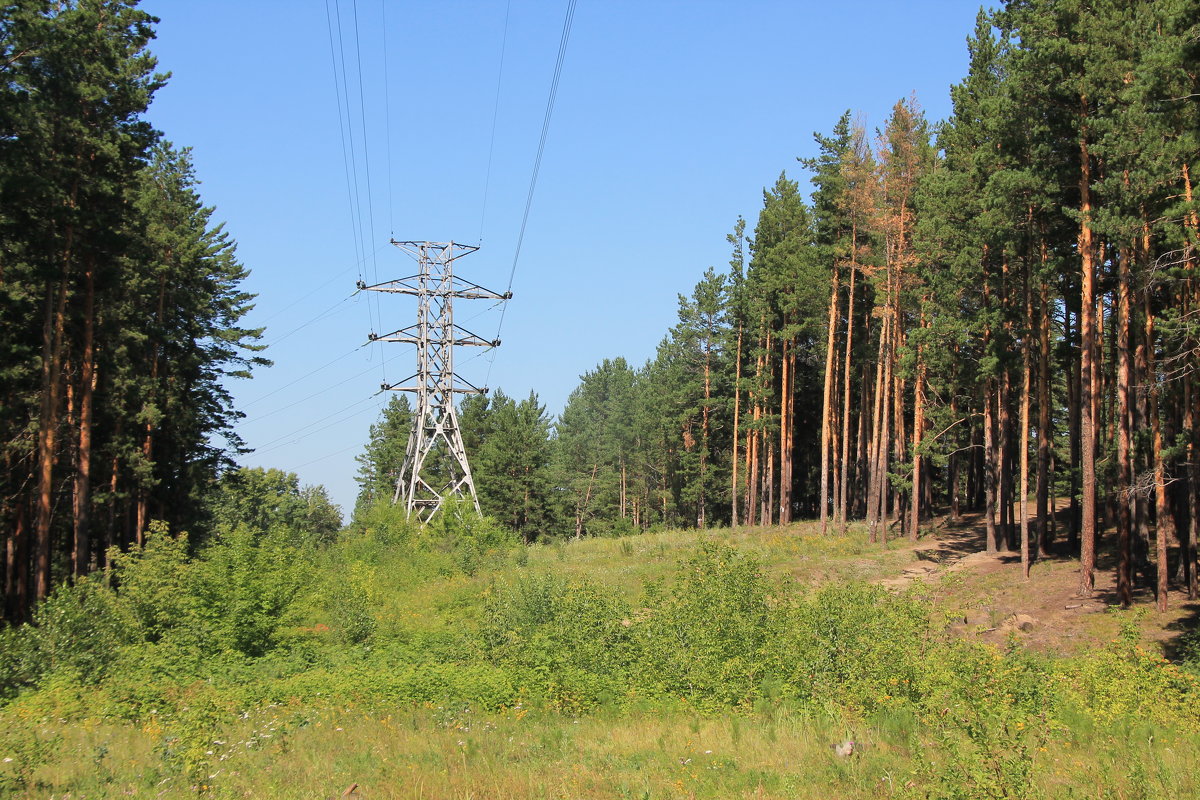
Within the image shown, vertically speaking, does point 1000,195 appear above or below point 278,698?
above

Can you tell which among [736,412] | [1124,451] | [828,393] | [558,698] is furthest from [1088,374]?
[736,412]

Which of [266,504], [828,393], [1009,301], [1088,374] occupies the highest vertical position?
[1009,301]

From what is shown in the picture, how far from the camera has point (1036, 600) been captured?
24.2m

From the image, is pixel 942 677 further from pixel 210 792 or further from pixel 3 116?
pixel 3 116

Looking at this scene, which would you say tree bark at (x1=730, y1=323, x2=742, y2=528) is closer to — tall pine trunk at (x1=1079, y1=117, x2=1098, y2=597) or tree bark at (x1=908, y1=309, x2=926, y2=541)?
tree bark at (x1=908, y1=309, x2=926, y2=541)

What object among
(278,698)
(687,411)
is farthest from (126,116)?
(687,411)

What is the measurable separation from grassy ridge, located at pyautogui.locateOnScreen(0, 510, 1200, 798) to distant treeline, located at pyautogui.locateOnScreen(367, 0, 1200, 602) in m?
9.56

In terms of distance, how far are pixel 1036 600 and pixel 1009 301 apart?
422 inches

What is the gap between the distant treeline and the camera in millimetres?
20422

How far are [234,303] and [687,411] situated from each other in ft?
101

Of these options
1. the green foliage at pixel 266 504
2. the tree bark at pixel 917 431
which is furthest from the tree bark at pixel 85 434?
the green foliage at pixel 266 504

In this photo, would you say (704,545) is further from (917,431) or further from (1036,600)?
(917,431)

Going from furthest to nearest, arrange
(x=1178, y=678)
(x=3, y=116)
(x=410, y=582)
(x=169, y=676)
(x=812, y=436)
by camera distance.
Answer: (x=812, y=436) < (x=410, y=582) < (x=3, y=116) < (x=169, y=676) < (x=1178, y=678)

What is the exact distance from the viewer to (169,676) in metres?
15.6
